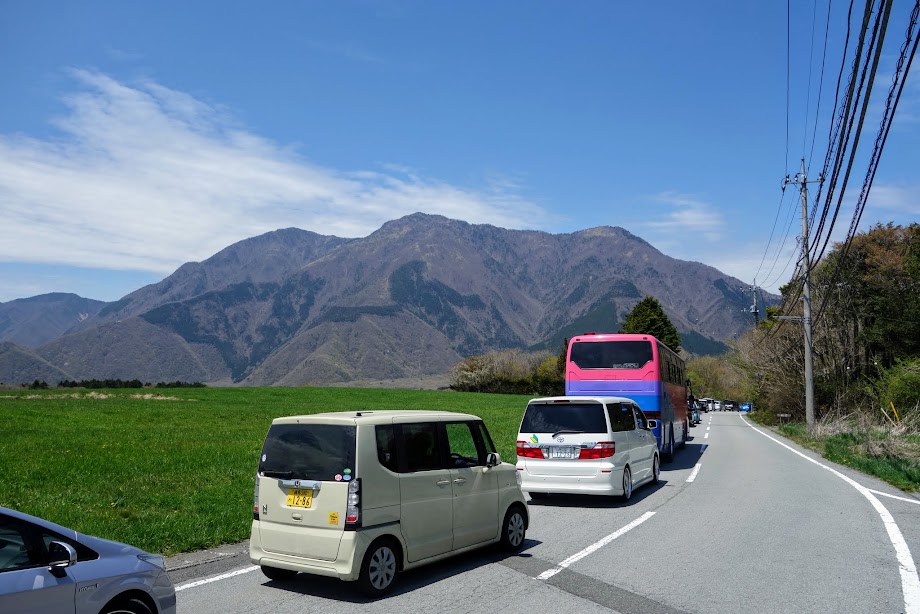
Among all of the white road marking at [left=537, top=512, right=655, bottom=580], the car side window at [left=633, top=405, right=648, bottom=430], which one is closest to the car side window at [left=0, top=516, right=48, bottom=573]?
the white road marking at [left=537, top=512, right=655, bottom=580]

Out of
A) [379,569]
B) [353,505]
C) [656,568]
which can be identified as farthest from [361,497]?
[656,568]

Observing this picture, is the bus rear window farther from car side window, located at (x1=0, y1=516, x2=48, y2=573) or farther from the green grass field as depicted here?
car side window, located at (x1=0, y1=516, x2=48, y2=573)

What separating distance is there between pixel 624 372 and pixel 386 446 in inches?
564

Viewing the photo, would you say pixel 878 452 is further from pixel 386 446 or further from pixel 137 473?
pixel 137 473

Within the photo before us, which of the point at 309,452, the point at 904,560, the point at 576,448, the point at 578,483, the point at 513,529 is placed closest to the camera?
the point at 309,452

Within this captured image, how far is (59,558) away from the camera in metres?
4.55

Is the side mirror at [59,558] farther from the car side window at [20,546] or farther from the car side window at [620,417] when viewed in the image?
the car side window at [620,417]

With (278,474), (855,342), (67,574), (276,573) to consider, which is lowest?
(276,573)

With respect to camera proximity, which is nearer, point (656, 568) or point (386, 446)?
point (386, 446)

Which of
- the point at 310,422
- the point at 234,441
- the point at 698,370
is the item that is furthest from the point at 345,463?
the point at 698,370

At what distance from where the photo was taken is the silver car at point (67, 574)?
4352 millimetres

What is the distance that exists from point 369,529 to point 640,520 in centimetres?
590

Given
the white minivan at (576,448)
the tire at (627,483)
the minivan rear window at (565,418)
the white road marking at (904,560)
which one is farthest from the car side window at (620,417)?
the white road marking at (904,560)

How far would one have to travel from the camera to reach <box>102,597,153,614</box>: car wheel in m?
4.88
